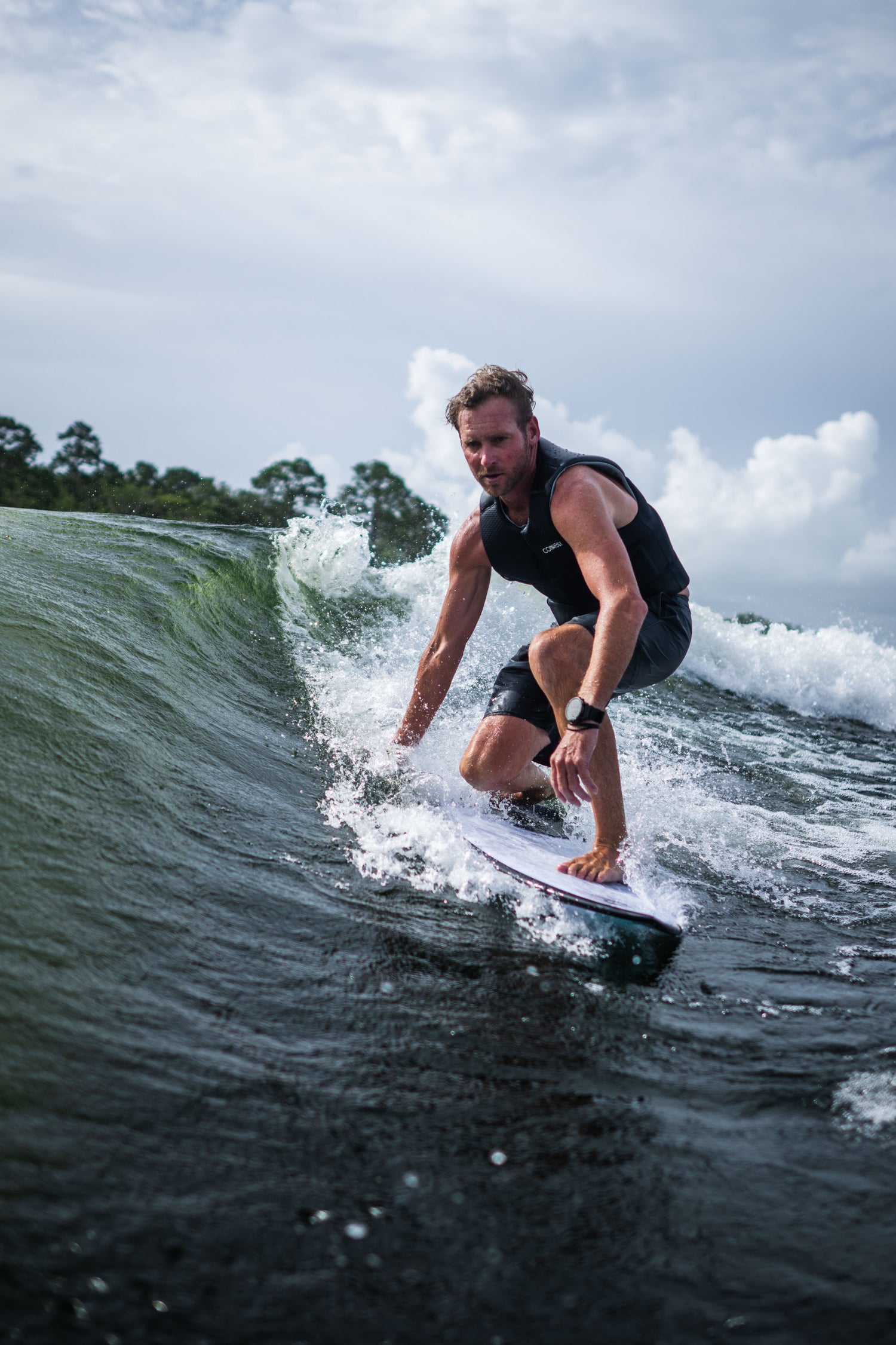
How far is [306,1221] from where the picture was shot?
4.97 ft

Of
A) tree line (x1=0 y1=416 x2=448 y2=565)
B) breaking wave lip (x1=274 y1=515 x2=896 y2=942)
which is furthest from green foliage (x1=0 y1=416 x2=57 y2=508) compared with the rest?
breaking wave lip (x1=274 y1=515 x2=896 y2=942)

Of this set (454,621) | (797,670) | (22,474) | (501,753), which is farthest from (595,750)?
(22,474)

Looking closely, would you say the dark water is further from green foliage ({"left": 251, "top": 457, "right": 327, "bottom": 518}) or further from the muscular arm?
green foliage ({"left": 251, "top": 457, "right": 327, "bottom": 518})

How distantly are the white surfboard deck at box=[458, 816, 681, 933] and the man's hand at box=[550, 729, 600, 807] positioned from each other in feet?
→ 1.08

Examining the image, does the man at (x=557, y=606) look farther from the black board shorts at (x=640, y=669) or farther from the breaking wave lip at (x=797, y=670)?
the breaking wave lip at (x=797, y=670)

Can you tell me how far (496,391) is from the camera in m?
3.72

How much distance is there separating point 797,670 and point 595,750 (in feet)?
30.9

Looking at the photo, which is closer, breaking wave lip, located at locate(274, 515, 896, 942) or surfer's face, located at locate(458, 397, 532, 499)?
surfer's face, located at locate(458, 397, 532, 499)

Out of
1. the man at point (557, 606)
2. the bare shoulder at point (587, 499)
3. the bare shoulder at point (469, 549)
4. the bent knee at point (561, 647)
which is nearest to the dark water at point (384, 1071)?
the man at point (557, 606)

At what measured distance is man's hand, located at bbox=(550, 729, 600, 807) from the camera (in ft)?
10.2

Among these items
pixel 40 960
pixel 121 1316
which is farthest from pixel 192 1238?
pixel 40 960

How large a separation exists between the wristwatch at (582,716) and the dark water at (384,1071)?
66cm

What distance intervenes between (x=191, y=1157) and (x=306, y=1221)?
0.25 metres

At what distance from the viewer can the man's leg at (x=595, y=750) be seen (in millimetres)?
3512
